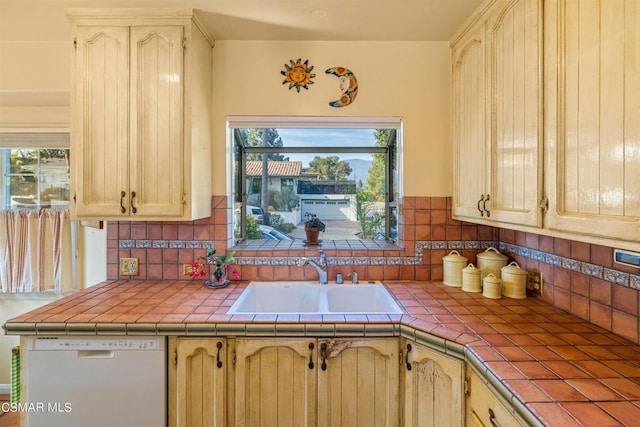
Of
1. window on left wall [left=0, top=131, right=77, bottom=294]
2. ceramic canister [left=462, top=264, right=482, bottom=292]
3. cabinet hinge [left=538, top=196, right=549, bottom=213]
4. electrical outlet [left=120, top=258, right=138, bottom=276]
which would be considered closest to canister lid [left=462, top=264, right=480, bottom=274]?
ceramic canister [left=462, top=264, right=482, bottom=292]

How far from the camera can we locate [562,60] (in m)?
1.11

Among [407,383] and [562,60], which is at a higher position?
[562,60]

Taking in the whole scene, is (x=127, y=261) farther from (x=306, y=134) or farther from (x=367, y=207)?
(x=367, y=207)

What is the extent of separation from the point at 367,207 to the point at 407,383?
128cm

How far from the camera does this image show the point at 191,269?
1.98 metres

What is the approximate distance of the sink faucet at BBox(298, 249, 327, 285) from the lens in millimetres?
1950

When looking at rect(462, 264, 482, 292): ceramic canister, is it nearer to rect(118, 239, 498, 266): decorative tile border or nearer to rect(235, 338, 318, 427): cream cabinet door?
rect(118, 239, 498, 266): decorative tile border

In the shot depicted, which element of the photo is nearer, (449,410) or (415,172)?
(449,410)

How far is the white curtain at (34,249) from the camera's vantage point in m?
2.30

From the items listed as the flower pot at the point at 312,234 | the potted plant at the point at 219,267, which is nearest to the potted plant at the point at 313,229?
the flower pot at the point at 312,234

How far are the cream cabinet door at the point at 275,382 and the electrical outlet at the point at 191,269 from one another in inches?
27.2

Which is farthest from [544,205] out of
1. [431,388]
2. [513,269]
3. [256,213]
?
[256,213]

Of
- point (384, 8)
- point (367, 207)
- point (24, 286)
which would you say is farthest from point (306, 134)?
point (24, 286)

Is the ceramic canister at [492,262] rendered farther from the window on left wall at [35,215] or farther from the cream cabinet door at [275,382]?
the window on left wall at [35,215]
